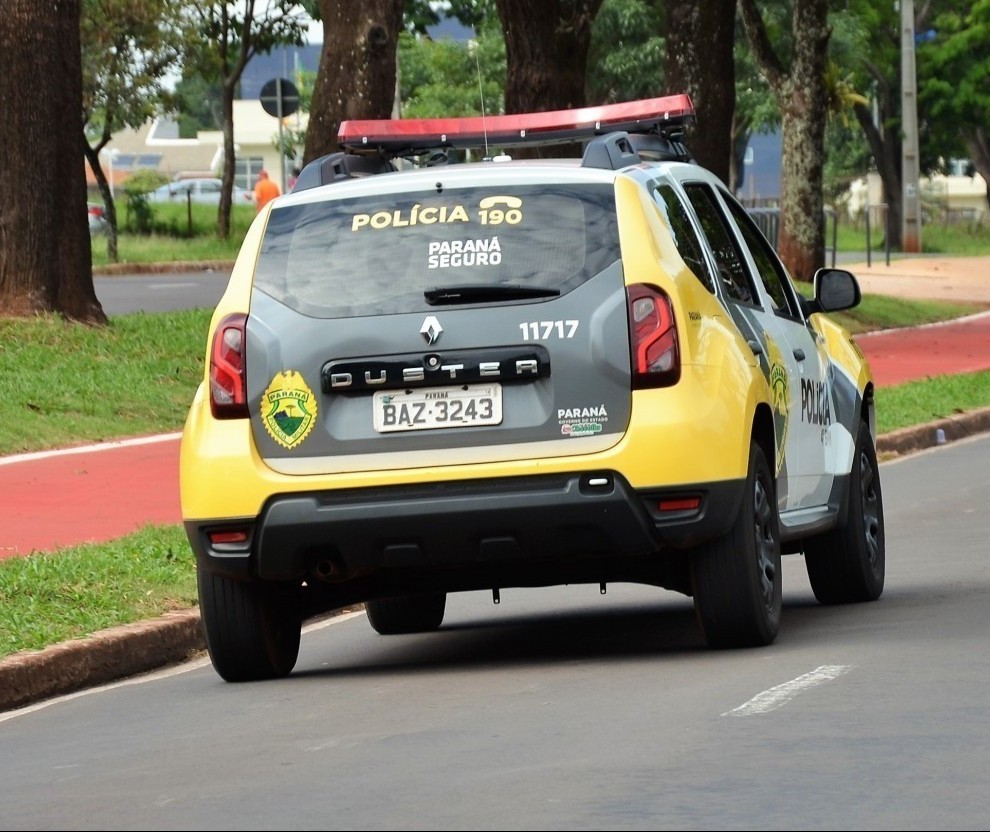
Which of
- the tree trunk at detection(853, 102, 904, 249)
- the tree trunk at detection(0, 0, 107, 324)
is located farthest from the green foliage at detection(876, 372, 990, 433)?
the tree trunk at detection(853, 102, 904, 249)

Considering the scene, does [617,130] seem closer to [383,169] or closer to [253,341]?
[383,169]

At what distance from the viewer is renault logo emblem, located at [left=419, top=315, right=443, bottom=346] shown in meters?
8.30

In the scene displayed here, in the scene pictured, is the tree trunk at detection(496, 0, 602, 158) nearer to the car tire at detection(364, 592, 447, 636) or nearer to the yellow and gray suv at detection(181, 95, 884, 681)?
the car tire at detection(364, 592, 447, 636)

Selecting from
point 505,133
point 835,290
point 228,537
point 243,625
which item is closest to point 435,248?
point 228,537

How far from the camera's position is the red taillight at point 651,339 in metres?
8.27

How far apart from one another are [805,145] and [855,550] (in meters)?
27.4

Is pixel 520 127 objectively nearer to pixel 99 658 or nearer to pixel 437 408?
pixel 437 408

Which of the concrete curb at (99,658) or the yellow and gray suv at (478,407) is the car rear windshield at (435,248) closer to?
the yellow and gray suv at (478,407)

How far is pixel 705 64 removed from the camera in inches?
1228

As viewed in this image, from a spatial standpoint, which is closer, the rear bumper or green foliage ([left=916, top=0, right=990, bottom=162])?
the rear bumper

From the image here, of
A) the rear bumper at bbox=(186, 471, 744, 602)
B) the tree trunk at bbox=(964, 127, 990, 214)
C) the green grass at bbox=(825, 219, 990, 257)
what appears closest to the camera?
the rear bumper at bbox=(186, 471, 744, 602)

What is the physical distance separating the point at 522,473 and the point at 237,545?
1031mm

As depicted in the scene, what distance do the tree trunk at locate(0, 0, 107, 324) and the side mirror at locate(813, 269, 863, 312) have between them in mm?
12323

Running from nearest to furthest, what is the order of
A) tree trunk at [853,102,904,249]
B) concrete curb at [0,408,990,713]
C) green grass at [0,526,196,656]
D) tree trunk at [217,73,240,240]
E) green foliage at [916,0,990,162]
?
concrete curb at [0,408,990,713] → green grass at [0,526,196,656] → tree trunk at [217,73,240,240] → green foliage at [916,0,990,162] → tree trunk at [853,102,904,249]
